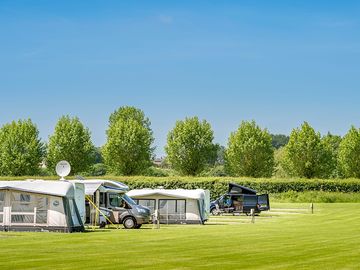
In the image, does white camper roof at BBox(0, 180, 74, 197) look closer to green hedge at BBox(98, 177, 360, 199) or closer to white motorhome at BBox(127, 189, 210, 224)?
white motorhome at BBox(127, 189, 210, 224)

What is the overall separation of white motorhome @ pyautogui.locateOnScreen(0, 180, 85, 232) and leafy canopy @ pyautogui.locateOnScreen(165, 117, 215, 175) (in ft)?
178

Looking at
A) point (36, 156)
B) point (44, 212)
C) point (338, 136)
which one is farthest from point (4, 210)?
point (338, 136)

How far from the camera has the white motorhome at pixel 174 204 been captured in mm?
42750

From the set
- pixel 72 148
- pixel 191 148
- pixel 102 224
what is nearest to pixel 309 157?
pixel 191 148

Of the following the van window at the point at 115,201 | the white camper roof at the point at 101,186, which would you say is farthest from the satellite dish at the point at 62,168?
the van window at the point at 115,201

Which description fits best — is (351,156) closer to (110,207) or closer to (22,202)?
(110,207)

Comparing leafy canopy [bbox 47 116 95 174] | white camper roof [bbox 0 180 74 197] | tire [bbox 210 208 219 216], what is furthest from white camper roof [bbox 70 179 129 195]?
leafy canopy [bbox 47 116 95 174]

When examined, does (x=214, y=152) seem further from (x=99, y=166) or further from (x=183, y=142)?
(x=99, y=166)

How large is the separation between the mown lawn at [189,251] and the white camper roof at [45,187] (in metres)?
3.39

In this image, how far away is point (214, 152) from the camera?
8956cm

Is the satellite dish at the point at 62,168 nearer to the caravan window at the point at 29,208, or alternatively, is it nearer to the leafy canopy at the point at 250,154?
the caravan window at the point at 29,208

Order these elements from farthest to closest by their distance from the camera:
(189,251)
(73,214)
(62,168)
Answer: (62,168) < (73,214) < (189,251)

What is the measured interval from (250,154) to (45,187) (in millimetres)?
54970

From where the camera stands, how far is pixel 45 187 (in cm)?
3400
